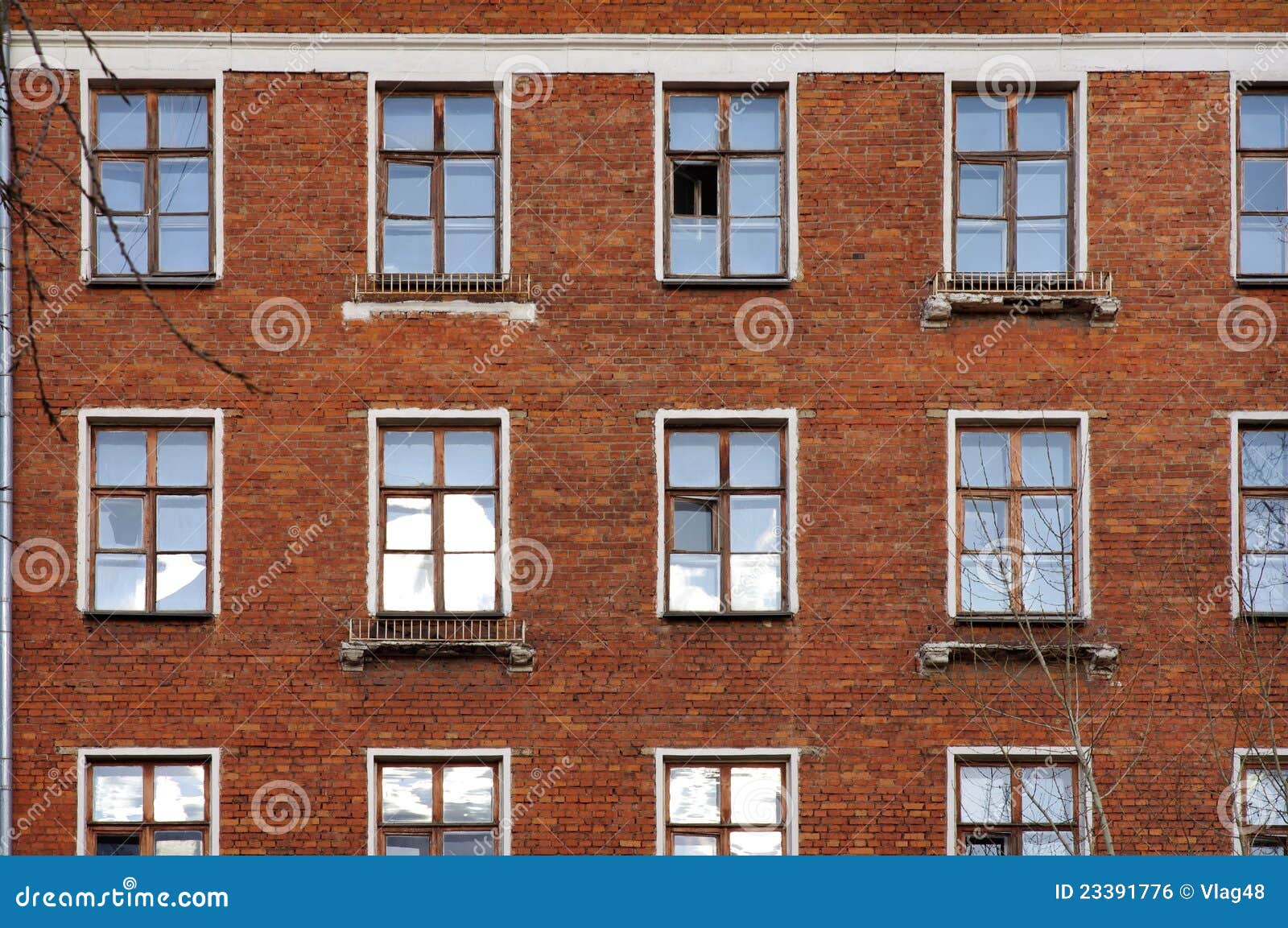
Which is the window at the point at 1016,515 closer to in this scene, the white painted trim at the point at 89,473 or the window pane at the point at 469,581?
the window pane at the point at 469,581

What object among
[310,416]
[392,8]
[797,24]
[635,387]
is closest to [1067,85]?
[797,24]

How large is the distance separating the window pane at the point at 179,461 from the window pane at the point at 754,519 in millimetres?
4404

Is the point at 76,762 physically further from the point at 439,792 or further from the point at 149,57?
the point at 149,57

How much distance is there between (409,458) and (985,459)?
4.80 metres

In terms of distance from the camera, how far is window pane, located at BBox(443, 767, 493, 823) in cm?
1442

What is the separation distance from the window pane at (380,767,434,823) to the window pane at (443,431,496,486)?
94.0 inches

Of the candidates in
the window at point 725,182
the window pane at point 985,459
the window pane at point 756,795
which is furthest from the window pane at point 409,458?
the window pane at point 985,459

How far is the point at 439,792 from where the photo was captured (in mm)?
14414

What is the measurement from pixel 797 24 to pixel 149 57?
549cm

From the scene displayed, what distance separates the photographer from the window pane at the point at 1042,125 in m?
15.3

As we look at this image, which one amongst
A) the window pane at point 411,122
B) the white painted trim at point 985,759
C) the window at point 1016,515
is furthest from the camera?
the window pane at point 411,122

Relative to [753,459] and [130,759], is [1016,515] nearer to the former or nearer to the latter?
[753,459]

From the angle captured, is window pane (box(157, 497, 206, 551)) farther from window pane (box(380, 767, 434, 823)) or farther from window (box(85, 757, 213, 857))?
window pane (box(380, 767, 434, 823))

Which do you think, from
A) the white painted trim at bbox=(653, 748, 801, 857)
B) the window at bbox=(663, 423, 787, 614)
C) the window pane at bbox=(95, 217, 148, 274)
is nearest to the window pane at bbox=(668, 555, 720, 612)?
the window at bbox=(663, 423, 787, 614)
